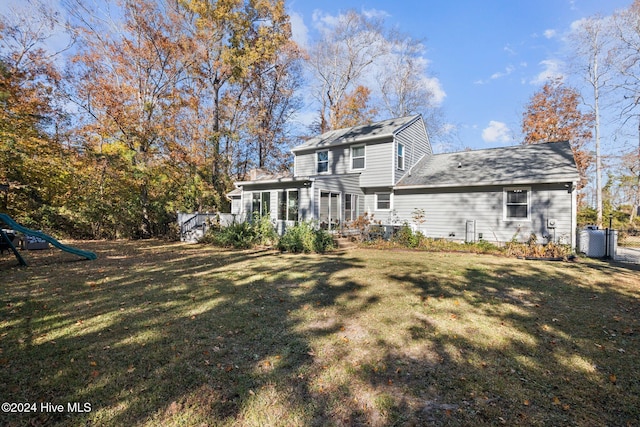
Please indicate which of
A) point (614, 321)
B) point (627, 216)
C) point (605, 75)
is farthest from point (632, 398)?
point (627, 216)

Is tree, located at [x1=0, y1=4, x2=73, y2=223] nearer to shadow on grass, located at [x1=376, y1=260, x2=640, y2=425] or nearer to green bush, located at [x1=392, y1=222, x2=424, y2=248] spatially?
green bush, located at [x1=392, y1=222, x2=424, y2=248]

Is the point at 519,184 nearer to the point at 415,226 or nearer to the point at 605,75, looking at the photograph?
the point at 415,226

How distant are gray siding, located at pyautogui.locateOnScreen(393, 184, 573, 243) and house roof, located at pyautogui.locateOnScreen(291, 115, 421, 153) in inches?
128

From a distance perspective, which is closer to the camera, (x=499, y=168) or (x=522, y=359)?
(x=522, y=359)

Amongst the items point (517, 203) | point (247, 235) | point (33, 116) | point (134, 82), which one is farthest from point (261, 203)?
point (517, 203)

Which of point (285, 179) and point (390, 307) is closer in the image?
point (390, 307)

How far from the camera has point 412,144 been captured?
17.0m

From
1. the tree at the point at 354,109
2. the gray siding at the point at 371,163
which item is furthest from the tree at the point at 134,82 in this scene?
the tree at the point at 354,109

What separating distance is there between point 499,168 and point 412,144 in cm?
501

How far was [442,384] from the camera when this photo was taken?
2.85 metres

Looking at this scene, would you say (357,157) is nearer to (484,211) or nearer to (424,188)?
(424,188)

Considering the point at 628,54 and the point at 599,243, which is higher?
the point at 628,54

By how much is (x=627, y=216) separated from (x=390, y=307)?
27530mm

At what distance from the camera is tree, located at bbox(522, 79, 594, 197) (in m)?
21.3
